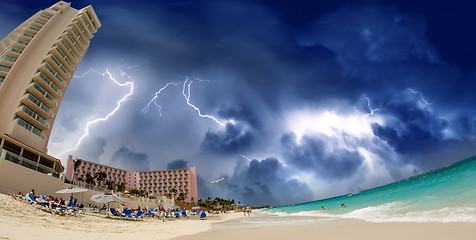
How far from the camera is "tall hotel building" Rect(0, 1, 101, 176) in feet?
88.0

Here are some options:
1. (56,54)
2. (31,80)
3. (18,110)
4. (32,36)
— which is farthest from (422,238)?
(32,36)

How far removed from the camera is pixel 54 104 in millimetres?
34281

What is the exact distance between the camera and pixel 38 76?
1218 inches

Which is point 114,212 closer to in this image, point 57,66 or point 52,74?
point 52,74

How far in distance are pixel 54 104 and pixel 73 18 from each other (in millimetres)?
18633

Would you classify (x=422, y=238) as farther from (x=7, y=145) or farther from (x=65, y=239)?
(x=7, y=145)

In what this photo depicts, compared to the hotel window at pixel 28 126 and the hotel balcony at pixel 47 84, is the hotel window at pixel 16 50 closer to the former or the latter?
the hotel balcony at pixel 47 84

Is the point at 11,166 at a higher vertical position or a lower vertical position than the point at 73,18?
lower

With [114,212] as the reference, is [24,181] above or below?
above

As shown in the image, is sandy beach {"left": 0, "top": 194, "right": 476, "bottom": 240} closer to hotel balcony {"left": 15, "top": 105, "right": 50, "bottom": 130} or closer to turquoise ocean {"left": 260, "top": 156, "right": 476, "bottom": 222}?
turquoise ocean {"left": 260, "top": 156, "right": 476, "bottom": 222}

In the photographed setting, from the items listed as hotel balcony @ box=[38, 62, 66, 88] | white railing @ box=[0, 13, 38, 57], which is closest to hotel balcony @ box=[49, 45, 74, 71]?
hotel balcony @ box=[38, 62, 66, 88]

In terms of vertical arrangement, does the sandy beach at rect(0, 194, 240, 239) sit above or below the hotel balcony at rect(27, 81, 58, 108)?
below

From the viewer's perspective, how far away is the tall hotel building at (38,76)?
88.0 feet

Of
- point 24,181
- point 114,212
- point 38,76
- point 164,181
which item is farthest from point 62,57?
point 164,181
